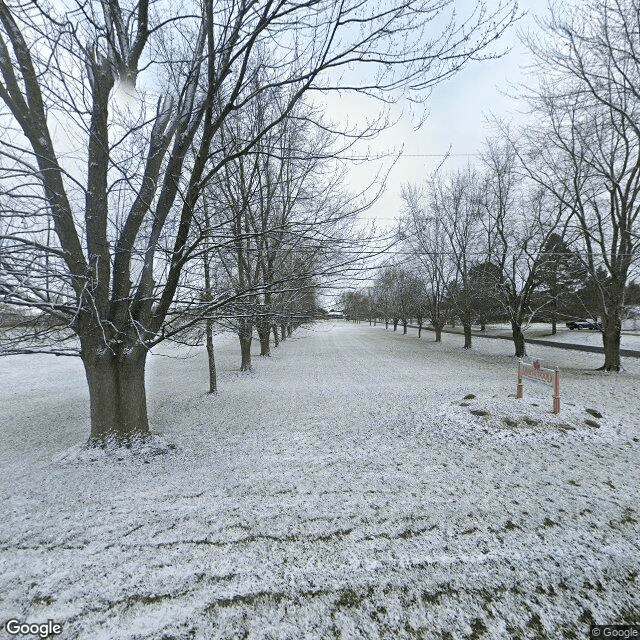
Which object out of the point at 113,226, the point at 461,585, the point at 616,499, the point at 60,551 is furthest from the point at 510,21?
the point at 60,551

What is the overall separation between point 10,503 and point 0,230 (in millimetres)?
3205

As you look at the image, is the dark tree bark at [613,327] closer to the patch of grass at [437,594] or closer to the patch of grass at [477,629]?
the patch of grass at [437,594]

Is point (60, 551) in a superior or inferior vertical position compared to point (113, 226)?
inferior

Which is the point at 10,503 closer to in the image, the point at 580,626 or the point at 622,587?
the point at 580,626

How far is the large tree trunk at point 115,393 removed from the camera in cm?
477

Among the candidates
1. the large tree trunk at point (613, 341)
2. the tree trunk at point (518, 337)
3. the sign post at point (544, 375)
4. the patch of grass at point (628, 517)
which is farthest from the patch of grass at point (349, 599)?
the tree trunk at point (518, 337)

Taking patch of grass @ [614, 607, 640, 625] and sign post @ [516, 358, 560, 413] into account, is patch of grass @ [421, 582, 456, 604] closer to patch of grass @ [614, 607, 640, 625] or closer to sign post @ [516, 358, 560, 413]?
patch of grass @ [614, 607, 640, 625]

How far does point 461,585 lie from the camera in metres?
2.36

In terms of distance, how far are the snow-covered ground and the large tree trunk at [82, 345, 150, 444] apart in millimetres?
372

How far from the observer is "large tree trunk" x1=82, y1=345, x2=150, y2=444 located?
477 cm

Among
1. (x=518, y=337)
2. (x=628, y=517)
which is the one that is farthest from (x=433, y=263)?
(x=628, y=517)

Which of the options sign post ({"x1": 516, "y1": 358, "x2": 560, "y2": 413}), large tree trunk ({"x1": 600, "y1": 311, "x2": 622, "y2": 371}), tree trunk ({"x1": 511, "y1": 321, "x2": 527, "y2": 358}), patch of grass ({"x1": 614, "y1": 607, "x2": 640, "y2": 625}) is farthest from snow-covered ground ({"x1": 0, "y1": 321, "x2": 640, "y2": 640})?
tree trunk ({"x1": 511, "y1": 321, "x2": 527, "y2": 358})

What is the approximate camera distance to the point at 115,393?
4879mm

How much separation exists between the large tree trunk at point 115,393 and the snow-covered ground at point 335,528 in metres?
0.37
